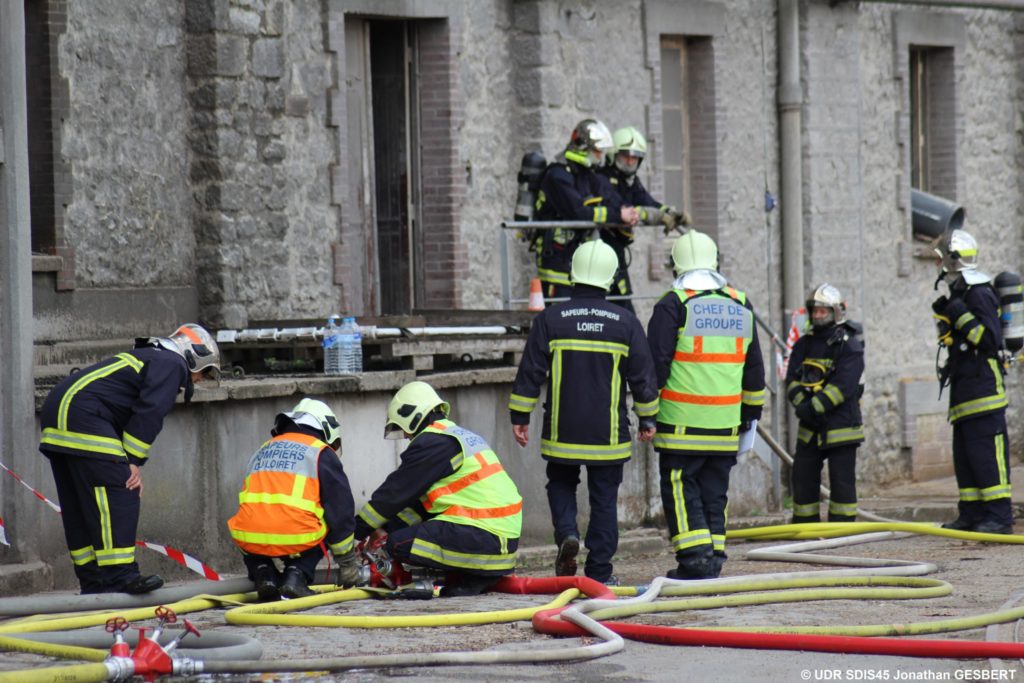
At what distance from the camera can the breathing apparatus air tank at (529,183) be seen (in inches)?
506

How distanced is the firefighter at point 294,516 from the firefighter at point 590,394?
45.9 inches

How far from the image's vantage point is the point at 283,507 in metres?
8.70

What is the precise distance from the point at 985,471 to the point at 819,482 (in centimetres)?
115

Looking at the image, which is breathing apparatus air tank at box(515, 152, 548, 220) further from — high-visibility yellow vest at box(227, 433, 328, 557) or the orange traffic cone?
high-visibility yellow vest at box(227, 433, 328, 557)

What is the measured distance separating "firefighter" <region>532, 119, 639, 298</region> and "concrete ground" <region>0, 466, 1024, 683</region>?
2489 mm

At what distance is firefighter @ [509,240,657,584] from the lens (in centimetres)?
944

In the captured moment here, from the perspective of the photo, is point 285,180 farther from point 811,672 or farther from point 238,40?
point 811,672

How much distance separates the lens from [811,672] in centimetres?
693

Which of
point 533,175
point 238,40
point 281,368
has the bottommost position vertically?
point 281,368

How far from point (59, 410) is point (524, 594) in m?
2.42

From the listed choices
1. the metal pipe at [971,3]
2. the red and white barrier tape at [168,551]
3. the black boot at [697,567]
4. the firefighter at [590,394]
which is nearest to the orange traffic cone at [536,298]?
the firefighter at [590,394]

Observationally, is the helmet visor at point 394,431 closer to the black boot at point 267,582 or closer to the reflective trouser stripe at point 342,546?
the reflective trouser stripe at point 342,546

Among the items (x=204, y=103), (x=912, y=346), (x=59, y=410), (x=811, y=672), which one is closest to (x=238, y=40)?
(x=204, y=103)

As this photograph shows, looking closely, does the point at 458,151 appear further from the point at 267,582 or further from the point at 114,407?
the point at 267,582
